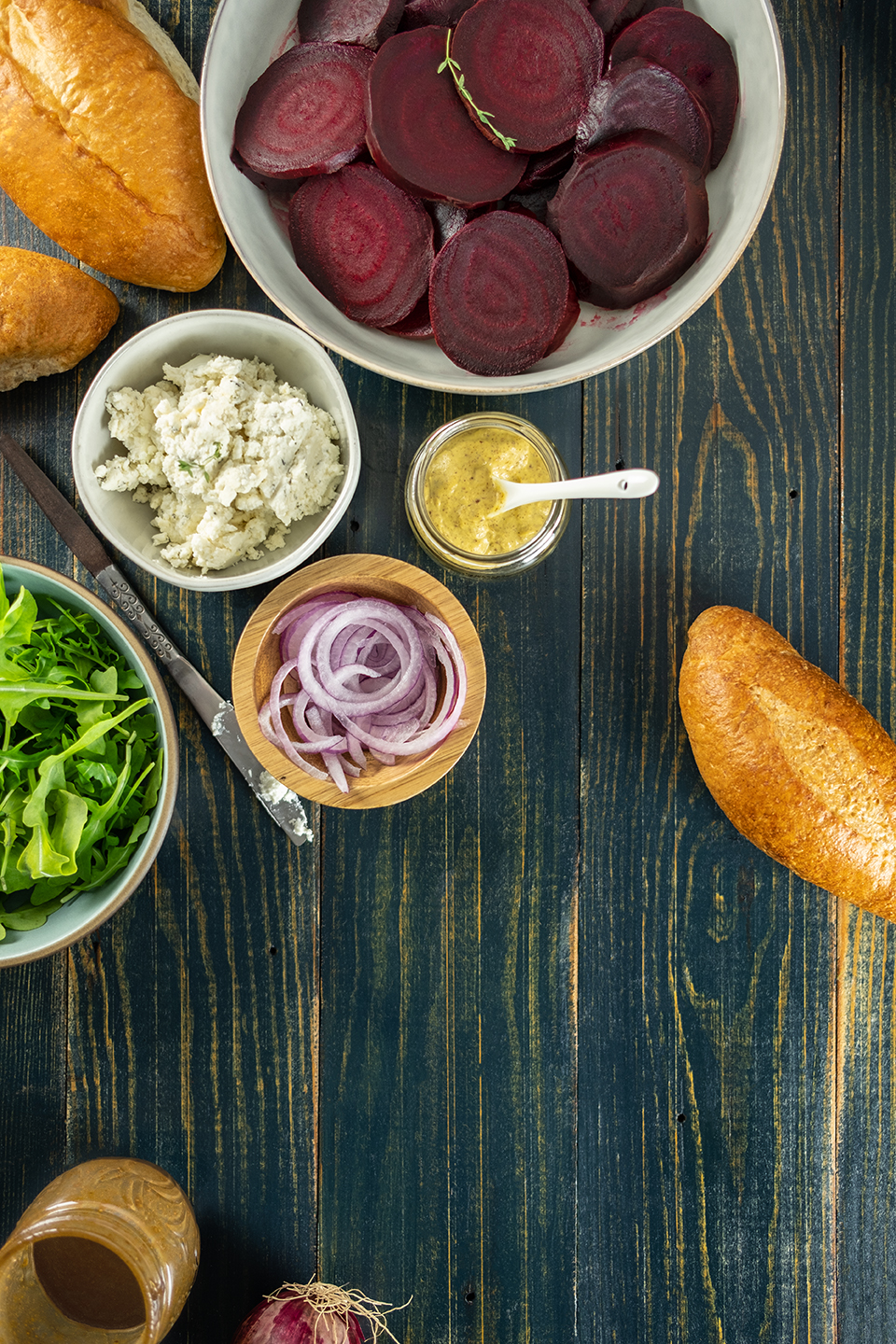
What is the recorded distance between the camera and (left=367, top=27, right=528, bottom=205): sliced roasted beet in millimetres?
1091

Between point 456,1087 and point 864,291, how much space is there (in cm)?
139

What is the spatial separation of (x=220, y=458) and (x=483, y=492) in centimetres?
37

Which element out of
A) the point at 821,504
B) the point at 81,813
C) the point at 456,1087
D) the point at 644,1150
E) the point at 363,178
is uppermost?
the point at 363,178

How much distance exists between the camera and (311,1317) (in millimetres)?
1340

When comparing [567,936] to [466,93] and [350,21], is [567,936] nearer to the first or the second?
[466,93]

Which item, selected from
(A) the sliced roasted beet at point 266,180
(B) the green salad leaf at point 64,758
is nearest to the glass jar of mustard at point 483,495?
(A) the sliced roasted beet at point 266,180

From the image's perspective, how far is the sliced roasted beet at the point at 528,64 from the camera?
1.10m

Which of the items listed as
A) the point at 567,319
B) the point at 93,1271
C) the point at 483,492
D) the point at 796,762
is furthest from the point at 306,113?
the point at 93,1271

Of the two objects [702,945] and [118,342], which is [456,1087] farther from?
[118,342]

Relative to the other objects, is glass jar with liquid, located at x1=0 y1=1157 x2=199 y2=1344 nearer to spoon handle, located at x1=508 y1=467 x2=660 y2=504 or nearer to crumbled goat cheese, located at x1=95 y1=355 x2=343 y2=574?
crumbled goat cheese, located at x1=95 y1=355 x2=343 y2=574

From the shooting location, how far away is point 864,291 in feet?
4.71

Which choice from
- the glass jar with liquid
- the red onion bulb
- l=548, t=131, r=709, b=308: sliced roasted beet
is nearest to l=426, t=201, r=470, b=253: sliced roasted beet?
l=548, t=131, r=709, b=308: sliced roasted beet

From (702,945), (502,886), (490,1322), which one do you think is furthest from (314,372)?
(490,1322)

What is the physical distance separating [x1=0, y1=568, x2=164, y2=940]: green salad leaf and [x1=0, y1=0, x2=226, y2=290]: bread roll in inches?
20.5
